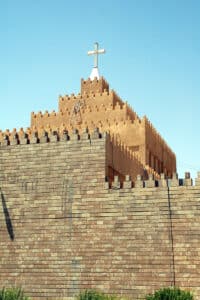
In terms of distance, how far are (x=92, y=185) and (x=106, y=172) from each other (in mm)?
677

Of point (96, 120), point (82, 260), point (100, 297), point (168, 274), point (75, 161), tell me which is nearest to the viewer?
point (100, 297)

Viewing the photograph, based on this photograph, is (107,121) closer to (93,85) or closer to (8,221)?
(93,85)

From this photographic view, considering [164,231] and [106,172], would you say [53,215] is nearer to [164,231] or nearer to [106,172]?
[106,172]

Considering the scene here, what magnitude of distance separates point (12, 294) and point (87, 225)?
10.9ft

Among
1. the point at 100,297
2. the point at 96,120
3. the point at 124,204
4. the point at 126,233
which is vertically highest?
the point at 96,120

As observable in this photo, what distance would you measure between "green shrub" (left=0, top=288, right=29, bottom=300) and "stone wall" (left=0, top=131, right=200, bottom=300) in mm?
365

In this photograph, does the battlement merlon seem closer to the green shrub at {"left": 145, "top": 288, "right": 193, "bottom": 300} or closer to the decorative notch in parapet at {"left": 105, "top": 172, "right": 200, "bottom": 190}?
the decorative notch in parapet at {"left": 105, "top": 172, "right": 200, "bottom": 190}

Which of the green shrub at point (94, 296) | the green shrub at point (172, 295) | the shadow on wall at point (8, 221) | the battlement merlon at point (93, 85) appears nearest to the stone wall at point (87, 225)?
the shadow on wall at point (8, 221)

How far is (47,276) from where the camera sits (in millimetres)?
16234

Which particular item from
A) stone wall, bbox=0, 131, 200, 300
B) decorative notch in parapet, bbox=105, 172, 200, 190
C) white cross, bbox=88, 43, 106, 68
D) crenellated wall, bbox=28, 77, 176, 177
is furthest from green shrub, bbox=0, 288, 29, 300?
white cross, bbox=88, 43, 106, 68

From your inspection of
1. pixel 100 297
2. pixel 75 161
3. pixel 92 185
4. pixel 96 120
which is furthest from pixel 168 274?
pixel 96 120

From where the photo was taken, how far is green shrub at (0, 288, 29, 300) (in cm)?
1484

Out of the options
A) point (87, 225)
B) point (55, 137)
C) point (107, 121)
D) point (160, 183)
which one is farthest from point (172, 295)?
point (107, 121)

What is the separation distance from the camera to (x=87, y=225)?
16.2 m
